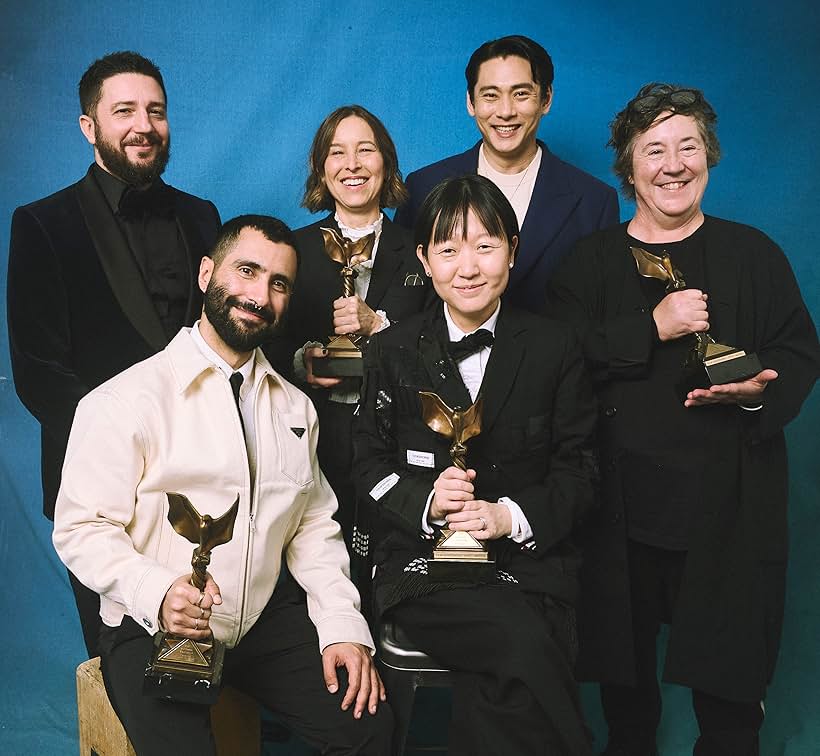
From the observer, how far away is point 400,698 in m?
2.87

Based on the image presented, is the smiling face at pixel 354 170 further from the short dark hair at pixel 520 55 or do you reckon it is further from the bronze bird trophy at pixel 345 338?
the short dark hair at pixel 520 55

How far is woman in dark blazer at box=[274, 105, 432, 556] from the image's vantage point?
357 centimetres

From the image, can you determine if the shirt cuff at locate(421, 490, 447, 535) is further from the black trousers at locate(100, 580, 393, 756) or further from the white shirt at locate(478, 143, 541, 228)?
the white shirt at locate(478, 143, 541, 228)

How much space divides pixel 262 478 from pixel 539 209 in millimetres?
Result: 1539

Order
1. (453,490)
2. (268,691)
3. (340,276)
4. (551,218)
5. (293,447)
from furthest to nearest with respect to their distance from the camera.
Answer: (551,218) < (340,276) < (293,447) < (268,691) < (453,490)

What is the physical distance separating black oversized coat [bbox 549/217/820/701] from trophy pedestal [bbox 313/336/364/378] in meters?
0.71

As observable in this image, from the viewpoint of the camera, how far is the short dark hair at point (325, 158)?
371 cm

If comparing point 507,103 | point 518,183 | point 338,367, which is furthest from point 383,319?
point 507,103

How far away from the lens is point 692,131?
3.22 m

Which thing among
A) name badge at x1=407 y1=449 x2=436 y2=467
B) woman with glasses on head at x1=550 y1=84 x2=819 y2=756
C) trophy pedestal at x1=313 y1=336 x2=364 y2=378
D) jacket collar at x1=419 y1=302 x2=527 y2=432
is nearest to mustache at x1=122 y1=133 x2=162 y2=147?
trophy pedestal at x1=313 y1=336 x2=364 y2=378

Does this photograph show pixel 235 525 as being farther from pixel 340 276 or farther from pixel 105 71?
pixel 105 71

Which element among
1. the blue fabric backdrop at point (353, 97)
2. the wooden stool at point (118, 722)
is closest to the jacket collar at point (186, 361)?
the wooden stool at point (118, 722)

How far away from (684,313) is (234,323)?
50.3 inches

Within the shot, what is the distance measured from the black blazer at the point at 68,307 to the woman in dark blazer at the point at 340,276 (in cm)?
41
